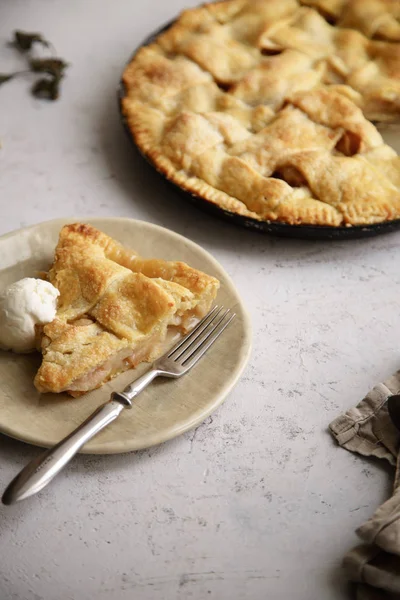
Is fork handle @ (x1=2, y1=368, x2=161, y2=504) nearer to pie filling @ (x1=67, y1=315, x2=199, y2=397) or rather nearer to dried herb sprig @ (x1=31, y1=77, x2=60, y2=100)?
pie filling @ (x1=67, y1=315, x2=199, y2=397)

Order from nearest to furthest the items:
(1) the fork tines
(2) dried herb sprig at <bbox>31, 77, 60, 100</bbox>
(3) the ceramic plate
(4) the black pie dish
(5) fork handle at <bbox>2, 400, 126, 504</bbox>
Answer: (5) fork handle at <bbox>2, 400, 126, 504</bbox> < (3) the ceramic plate < (1) the fork tines < (4) the black pie dish < (2) dried herb sprig at <bbox>31, 77, 60, 100</bbox>

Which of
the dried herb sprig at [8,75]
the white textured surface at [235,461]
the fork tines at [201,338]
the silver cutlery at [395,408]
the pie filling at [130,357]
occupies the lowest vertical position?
the white textured surface at [235,461]

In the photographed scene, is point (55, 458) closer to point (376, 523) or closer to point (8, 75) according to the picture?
point (376, 523)

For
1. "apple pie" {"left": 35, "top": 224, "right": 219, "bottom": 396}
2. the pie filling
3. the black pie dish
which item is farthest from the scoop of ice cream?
the black pie dish

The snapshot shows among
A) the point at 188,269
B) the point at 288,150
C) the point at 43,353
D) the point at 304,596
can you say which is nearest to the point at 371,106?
the point at 288,150

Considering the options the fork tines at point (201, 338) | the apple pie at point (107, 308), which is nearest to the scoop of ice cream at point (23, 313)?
the apple pie at point (107, 308)

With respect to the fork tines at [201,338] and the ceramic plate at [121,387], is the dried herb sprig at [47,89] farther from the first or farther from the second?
the fork tines at [201,338]

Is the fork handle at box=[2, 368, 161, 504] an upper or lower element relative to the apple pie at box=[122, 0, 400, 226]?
lower
